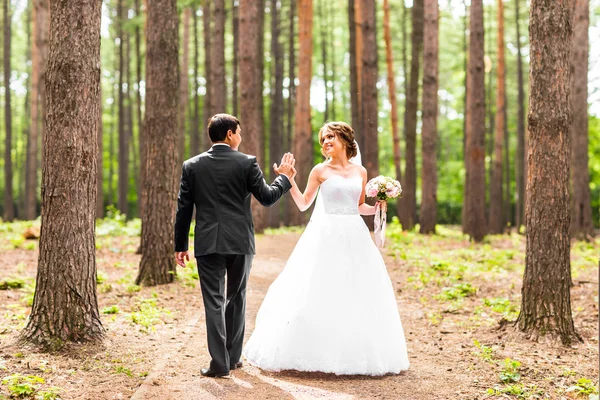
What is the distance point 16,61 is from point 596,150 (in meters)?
36.6

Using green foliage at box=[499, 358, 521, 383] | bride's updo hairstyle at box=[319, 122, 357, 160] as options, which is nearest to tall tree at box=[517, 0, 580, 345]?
green foliage at box=[499, 358, 521, 383]

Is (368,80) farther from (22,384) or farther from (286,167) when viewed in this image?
(22,384)

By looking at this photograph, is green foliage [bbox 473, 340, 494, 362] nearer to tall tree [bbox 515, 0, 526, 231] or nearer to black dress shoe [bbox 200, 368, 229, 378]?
black dress shoe [bbox 200, 368, 229, 378]

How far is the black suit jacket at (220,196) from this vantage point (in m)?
5.96

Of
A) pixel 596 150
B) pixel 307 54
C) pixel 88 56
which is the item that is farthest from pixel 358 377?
pixel 596 150

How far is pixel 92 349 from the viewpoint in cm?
659

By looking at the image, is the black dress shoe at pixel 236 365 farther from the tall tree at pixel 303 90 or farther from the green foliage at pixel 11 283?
the tall tree at pixel 303 90

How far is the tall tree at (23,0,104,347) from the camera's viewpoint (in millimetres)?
6523

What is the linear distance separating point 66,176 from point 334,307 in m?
2.89

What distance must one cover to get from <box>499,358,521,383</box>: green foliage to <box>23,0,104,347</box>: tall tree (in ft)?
13.4

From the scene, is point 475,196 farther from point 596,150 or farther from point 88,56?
point 596,150

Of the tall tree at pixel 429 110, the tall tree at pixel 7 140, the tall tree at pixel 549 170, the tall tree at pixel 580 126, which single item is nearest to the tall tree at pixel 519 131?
the tall tree at pixel 429 110

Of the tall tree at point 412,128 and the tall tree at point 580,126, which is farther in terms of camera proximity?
the tall tree at point 412,128

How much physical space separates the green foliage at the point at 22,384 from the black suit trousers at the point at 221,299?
1.45 m
